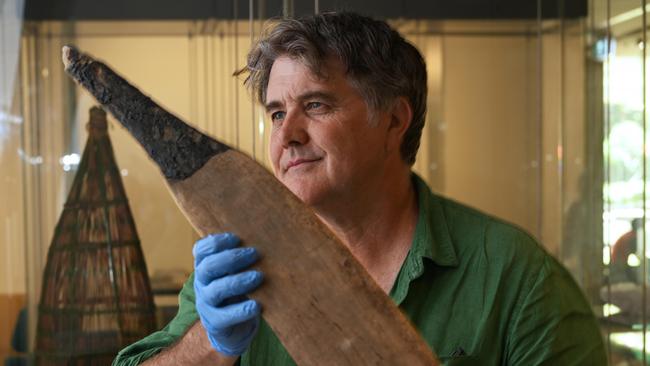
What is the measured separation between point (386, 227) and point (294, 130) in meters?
0.28

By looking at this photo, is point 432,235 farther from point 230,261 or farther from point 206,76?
point 206,76

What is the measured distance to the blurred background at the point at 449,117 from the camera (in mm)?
3613

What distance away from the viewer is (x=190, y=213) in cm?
111

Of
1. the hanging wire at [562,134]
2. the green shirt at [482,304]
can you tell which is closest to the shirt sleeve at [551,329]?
the green shirt at [482,304]

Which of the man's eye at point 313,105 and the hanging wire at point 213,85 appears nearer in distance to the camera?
the man's eye at point 313,105

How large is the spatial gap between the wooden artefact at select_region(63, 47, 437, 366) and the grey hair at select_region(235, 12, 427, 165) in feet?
1.66

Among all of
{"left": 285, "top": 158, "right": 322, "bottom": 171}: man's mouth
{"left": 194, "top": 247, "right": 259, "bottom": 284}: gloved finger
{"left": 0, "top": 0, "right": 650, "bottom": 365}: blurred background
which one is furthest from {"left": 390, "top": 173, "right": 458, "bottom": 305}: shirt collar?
{"left": 0, "top": 0, "right": 650, "bottom": 365}: blurred background

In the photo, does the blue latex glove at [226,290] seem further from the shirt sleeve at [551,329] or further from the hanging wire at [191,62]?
the hanging wire at [191,62]

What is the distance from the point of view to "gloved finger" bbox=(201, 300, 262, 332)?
1134 millimetres

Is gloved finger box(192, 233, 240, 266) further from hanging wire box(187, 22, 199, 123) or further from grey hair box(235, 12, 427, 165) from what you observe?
hanging wire box(187, 22, 199, 123)

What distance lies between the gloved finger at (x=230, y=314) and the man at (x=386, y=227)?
0.17m

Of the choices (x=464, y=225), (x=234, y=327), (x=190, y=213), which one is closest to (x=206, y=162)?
(x=190, y=213)

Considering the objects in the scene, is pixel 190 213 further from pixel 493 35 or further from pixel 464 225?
pixel 493 35

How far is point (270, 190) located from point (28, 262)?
284 centimetres
